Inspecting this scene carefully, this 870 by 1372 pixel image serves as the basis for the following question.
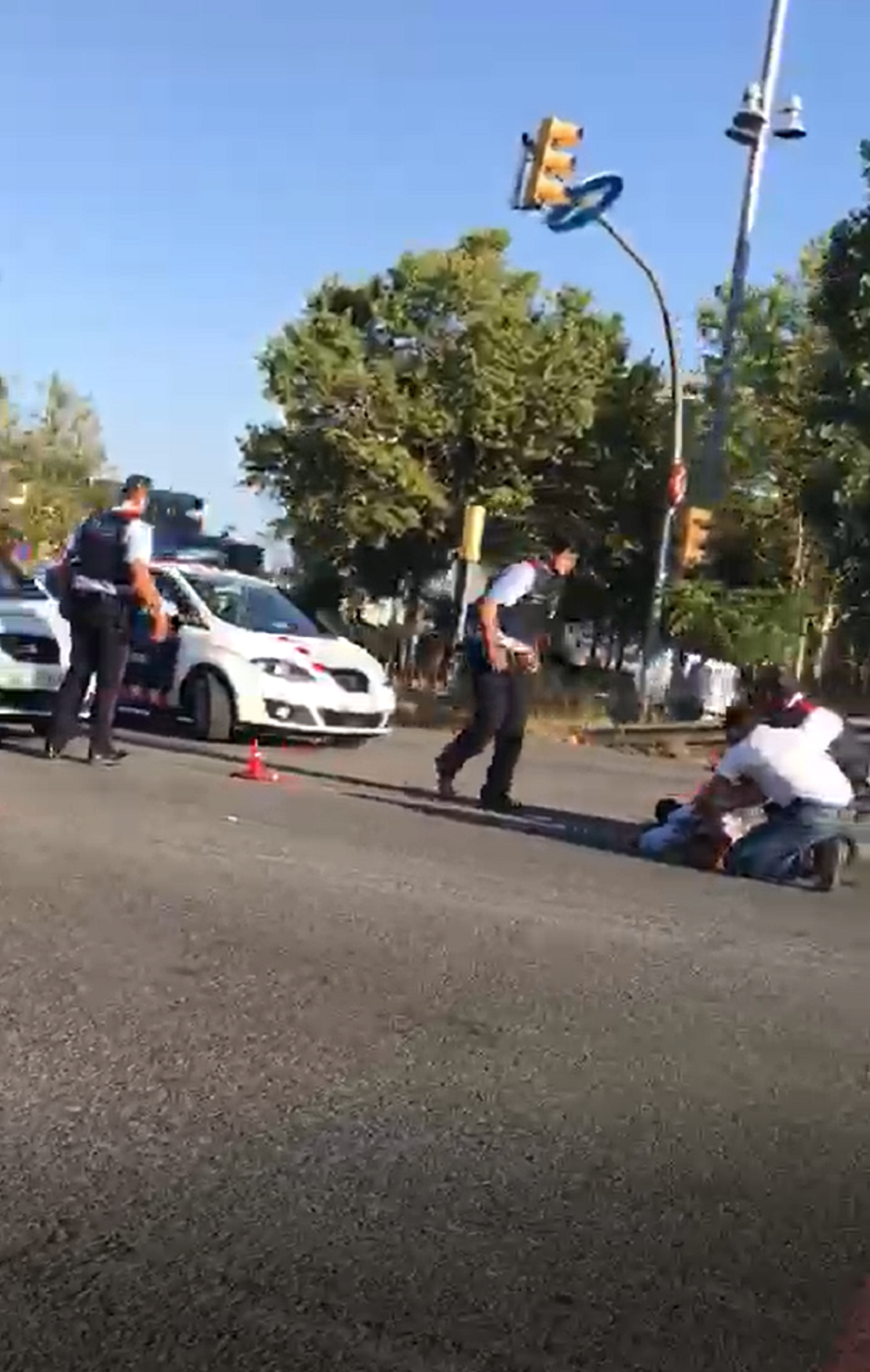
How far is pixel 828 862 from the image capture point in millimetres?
9648

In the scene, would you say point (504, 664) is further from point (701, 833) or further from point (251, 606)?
point (251, 606)

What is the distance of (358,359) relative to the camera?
33.8 meters

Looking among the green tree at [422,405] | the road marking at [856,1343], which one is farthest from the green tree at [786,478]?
the road marking at [856,1343]

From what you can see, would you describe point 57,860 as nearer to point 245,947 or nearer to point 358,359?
point 245,947

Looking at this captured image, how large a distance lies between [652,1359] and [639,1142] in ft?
4.62

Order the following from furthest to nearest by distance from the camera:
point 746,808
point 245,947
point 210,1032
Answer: point 746,808, point 245,947, point 210,1032

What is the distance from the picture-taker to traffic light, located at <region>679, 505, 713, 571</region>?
70.7 feet

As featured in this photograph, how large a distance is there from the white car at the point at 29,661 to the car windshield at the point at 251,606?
2383mm

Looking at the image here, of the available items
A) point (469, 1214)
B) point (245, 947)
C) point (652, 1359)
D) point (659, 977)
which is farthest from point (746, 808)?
point (652, 1359)

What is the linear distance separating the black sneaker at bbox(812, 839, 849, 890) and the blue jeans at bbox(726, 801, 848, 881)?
4 centimetres

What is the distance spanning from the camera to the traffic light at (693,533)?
21.5 metres

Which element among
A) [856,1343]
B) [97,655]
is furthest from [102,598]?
[856,1343]

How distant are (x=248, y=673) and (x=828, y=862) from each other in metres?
6.82

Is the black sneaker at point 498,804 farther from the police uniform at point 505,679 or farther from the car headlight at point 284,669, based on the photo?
the car headlight at point 284,669
